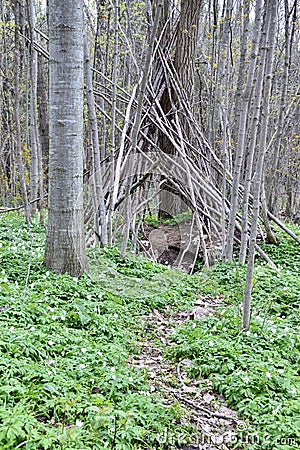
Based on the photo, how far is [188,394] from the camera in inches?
99.5

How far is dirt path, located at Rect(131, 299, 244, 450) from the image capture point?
216cm

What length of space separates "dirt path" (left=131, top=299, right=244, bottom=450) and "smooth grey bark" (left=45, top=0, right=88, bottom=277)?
3.15 ft

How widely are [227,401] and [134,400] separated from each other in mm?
550

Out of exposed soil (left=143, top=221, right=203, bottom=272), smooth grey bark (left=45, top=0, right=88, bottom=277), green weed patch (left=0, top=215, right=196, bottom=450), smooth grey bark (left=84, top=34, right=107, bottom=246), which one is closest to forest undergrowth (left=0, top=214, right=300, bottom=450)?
green weed patch (left=0, top=215, right=196, bottom=450)

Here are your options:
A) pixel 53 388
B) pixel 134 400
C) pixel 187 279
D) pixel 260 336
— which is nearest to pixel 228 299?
pixel 187 279

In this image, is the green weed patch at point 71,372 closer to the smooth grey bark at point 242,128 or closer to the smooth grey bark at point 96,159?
the smooth grey bark at point 96,159

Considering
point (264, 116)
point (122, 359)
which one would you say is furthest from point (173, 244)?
point (122, 359)

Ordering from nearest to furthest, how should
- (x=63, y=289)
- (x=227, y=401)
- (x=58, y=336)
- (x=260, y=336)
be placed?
(x=227, y=401) → (x=58, y=336) → (x=260, y=336) → (x=63, y=289)

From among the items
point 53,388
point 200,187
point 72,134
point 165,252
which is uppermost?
point 72,134

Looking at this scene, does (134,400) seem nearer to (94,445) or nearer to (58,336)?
(94,445)

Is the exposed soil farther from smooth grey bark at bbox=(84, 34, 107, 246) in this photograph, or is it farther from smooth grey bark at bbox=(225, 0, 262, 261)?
smooth grey bark at bbox=(84, 34, 107, 246)

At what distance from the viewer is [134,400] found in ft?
7.26

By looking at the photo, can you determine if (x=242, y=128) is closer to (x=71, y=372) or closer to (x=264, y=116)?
(x=264, y=116)

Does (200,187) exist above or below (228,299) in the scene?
above
